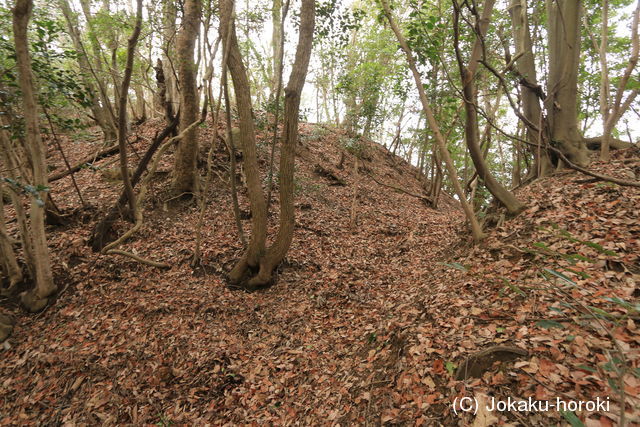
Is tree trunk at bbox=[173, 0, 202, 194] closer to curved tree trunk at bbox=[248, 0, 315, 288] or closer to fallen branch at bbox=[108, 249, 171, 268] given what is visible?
fallen branch at bbox=[108, 249, 171, 268]

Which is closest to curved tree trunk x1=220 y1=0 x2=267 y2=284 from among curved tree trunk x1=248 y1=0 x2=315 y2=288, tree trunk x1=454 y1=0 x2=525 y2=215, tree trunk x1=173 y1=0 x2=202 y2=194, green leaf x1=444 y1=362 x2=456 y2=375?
curved tree trunk x1=248 y1=0 x2=315 y2=288

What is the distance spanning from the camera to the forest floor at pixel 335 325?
2.84 meters

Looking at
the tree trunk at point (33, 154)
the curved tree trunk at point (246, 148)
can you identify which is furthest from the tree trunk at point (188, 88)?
the tree trunk at point (33, 154)

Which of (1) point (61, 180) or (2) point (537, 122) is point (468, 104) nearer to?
(2) point (537, 122)

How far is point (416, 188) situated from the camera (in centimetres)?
1563

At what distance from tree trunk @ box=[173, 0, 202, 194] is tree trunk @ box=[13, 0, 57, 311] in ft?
10.0

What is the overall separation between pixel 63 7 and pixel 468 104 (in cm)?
981

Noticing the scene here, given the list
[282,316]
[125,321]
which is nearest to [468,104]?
[282,316]

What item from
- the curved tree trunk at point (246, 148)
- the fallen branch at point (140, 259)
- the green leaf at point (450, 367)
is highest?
the curved tree trunk at point (246, 148)

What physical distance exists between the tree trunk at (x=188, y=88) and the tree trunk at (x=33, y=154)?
10.0 feet

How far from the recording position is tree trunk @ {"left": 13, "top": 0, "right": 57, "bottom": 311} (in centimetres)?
416

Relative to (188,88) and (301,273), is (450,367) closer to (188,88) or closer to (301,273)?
(301,273)

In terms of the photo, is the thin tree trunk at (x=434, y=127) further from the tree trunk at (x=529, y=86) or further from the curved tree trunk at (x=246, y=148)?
the curved tree trunk at (x=246, y=148)

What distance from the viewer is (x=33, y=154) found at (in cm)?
475
